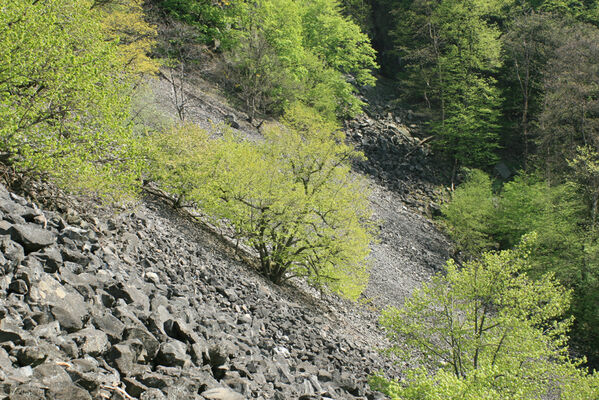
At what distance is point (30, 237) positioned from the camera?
5.92 metres

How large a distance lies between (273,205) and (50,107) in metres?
6.79

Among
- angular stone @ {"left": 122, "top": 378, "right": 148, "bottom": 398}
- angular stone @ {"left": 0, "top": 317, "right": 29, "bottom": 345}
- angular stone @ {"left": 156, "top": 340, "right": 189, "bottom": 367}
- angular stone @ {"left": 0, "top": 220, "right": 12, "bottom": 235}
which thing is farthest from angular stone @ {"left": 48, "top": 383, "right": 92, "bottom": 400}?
angular stone @ {"left": 0, "top": 220, "right": 12, "bottom": 235}

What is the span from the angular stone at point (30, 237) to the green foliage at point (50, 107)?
161cm

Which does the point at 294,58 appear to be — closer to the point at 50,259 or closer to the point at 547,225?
the point at 547,225

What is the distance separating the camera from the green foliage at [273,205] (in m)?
12.8

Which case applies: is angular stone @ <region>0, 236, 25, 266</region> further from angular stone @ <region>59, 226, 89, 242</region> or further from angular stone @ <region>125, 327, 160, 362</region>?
angular stone @ <region>125, 327, 160, 362</region>

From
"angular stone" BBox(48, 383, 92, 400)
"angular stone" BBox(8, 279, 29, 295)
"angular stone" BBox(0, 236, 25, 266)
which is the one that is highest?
"angular stone" BBox(48, 383, 92, 400)

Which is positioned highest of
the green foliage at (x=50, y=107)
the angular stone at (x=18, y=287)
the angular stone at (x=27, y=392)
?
the green foliage at (x=50, y=107)

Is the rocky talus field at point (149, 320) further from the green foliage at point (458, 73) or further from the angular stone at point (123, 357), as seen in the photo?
the green foliage at point (458, 73)

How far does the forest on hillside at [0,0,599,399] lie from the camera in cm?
823

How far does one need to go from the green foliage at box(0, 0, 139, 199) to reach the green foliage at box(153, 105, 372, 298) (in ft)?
14.0

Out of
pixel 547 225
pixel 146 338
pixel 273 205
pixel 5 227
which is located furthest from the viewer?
pixel 547 225

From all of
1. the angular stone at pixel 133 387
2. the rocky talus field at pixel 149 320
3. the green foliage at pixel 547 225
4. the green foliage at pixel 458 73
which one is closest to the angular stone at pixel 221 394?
the rocky talus field at pixel 149 320

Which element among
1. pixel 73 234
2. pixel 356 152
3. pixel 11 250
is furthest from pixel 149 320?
pixel 356 152
